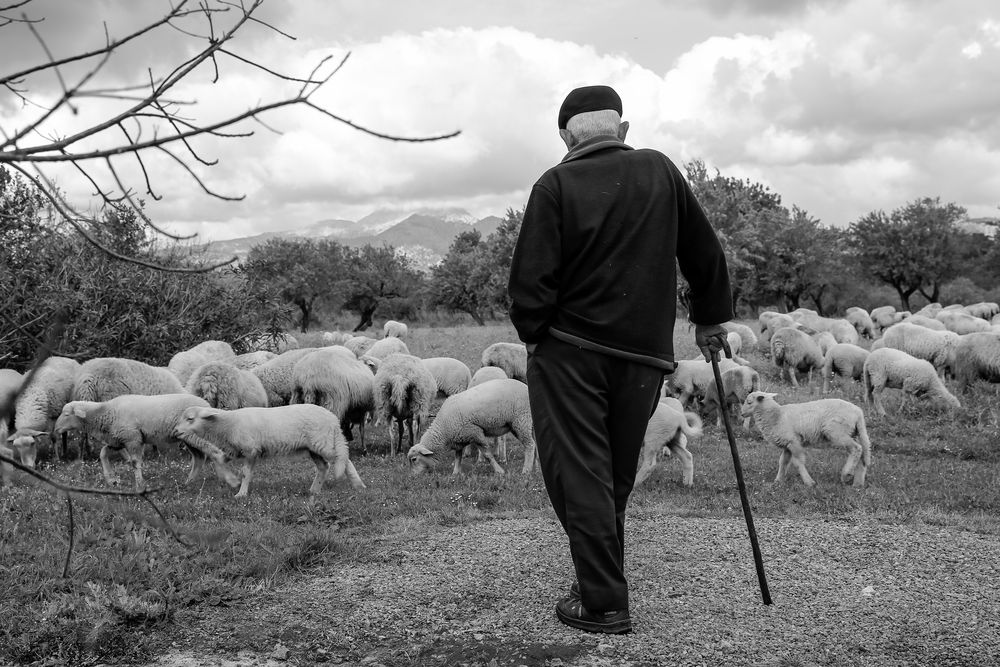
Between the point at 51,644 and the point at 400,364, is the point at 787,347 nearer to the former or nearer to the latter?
the point at 400,364

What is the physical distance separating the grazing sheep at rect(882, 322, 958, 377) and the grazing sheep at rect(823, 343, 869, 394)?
181 cm

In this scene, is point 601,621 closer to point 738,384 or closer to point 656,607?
point 656,607

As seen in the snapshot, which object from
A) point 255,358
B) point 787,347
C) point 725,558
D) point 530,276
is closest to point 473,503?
point 725,558

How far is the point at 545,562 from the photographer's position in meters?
5.68

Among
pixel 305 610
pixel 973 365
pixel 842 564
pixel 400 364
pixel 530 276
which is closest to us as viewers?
pixel 530 276

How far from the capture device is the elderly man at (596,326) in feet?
14.5

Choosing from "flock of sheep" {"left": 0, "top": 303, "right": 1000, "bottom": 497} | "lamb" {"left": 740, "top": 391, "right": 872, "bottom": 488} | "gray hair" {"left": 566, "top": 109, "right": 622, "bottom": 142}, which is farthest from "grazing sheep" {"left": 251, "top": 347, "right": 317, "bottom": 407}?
"gray hair" {"left": 566, "top": 109, "right": 622, "bottom": 142}

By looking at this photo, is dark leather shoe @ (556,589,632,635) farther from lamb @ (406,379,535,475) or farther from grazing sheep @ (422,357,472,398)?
grazing sheep @ (422,357,472,398)

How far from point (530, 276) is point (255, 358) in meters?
12.7

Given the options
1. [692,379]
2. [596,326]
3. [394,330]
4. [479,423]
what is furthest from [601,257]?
[394,330]

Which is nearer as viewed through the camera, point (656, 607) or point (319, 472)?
point (656, 607)

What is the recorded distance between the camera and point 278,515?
746cm

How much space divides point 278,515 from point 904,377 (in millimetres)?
11349

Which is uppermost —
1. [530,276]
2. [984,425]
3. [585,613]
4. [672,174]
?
[672,174]
